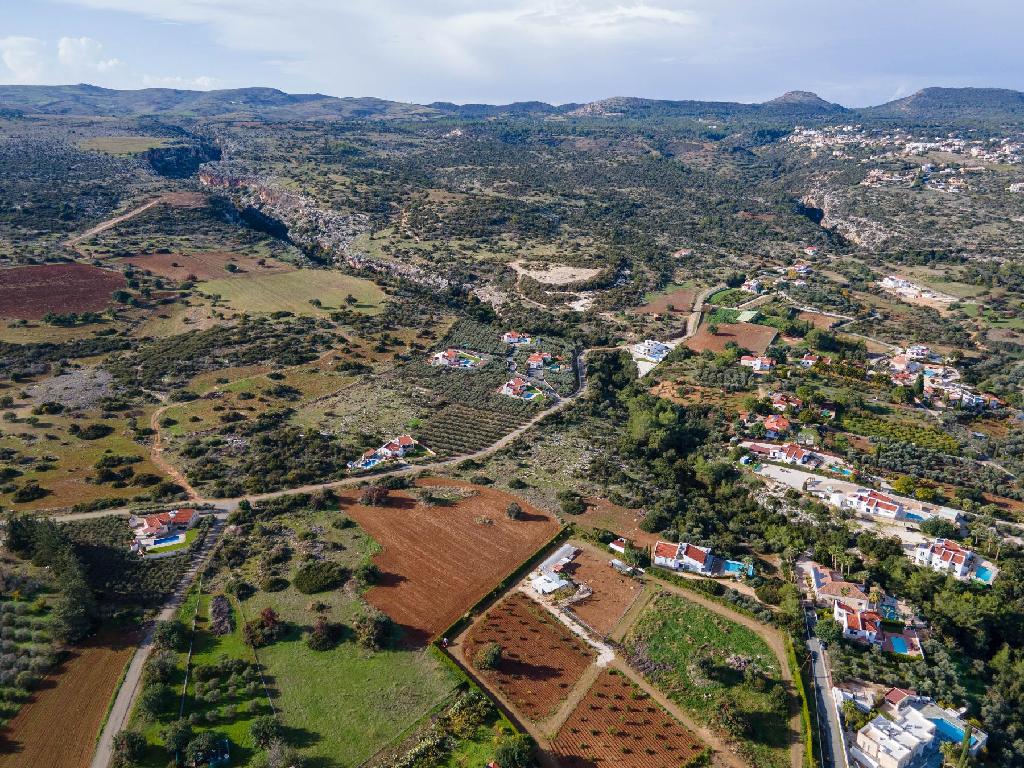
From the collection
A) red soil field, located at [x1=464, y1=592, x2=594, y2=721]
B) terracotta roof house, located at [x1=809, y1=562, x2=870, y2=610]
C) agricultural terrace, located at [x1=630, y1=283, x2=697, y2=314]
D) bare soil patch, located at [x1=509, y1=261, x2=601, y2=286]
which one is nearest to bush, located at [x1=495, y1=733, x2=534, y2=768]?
red soil field, located at [x1=464, y1=592, x2=594, y2=721]

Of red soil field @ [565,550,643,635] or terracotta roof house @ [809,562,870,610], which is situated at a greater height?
terracotta roof house @ [809,562,870,610]

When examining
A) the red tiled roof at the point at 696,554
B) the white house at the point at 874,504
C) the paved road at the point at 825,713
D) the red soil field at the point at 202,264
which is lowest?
the paved road at the point at 825,713

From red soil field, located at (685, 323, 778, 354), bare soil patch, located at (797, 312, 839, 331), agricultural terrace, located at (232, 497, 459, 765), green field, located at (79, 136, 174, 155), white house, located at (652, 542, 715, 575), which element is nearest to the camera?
agricultural terrace, located at (232, 497, 459, 765)

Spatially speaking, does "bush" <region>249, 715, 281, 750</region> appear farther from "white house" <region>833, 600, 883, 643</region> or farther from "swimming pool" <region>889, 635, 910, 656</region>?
"swimming pool" <region>889, 635, 910, 656</region>

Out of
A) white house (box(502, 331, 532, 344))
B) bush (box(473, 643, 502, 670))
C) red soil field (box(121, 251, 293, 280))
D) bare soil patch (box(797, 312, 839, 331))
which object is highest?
red soil field (box(121, 251, 293, 280))

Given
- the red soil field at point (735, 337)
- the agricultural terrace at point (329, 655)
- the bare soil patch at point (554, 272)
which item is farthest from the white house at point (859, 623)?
the bare soil patch at point (554, 272)

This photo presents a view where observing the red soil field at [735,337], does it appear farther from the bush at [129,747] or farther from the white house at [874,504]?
the bush at [129,747]

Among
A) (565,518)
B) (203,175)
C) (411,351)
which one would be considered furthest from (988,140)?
(203,175)
